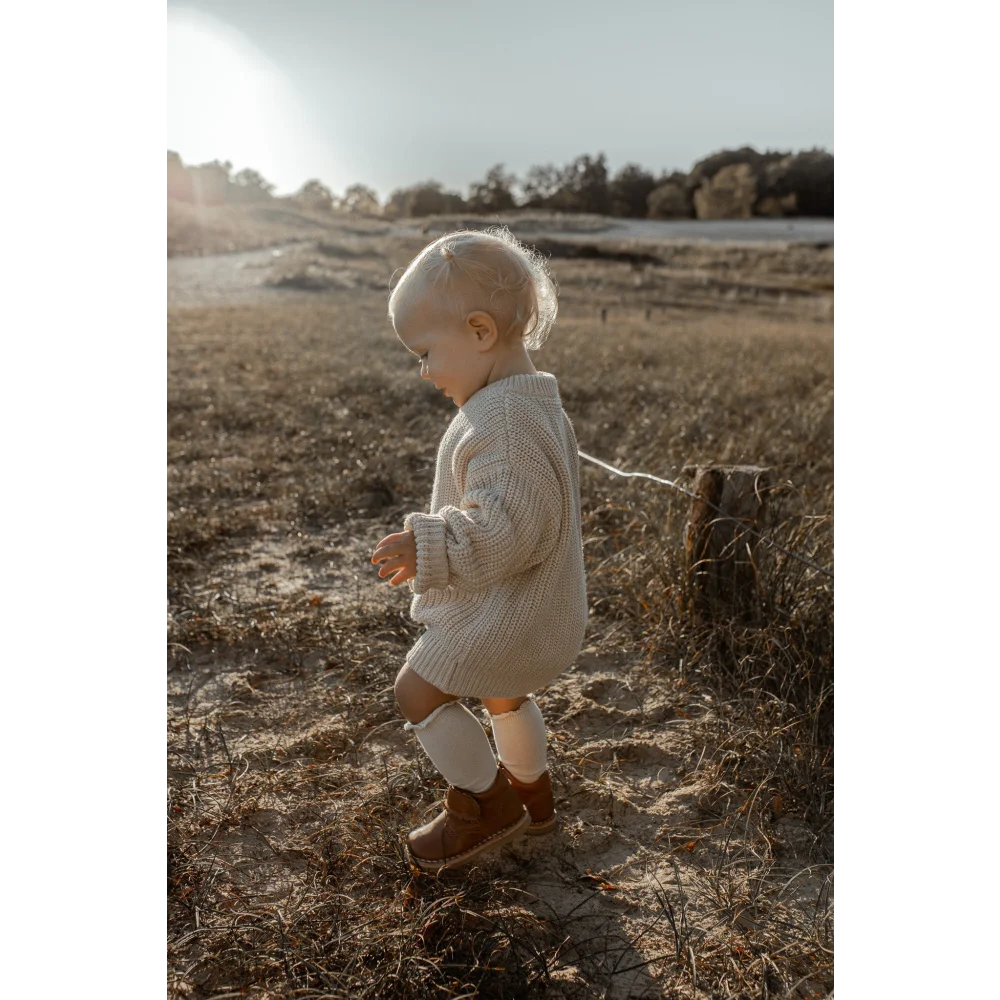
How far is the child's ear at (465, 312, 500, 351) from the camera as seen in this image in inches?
71.0

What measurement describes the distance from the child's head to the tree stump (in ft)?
4.30

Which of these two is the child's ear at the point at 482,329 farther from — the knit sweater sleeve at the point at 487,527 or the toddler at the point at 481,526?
the knit sweater sleeve at the point at 487,527

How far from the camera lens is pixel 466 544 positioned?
5.57 ft

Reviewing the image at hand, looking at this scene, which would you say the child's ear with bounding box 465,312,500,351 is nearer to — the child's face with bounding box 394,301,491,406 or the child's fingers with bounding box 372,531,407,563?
the child's face with bounding box 394,301,491,406

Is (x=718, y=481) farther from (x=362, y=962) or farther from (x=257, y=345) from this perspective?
(x=257, y=345)

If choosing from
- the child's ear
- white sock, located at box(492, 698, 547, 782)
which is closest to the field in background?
white sock, located at box(492, 698, 547, 782)

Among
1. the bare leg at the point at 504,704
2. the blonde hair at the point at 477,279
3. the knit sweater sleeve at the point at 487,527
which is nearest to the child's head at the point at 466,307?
the blonde hair at the point at 477,279

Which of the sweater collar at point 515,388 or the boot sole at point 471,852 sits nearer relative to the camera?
the sweater collar at point 515,388

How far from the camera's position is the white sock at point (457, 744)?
1.99 m

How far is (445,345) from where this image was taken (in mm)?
1837

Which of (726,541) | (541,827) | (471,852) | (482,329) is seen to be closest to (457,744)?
(471,852)

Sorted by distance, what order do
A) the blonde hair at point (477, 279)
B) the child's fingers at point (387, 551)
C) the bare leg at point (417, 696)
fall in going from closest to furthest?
the child's fingers at point (387, 551) → the blonde hair at point (477, 279) → the bare leg at point (417, 696)

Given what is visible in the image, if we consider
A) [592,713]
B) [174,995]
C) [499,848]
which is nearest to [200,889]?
[174,995]
